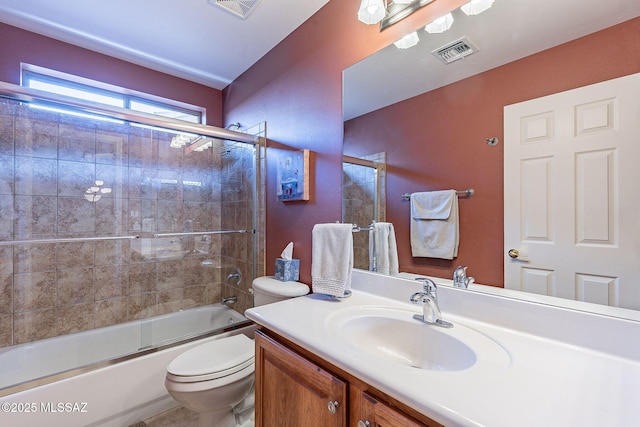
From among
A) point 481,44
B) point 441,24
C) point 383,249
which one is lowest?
point 383,249

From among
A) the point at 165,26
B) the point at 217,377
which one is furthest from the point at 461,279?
the point at 165,26

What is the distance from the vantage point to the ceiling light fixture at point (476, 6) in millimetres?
1031

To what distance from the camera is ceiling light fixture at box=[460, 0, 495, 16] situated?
1031mm

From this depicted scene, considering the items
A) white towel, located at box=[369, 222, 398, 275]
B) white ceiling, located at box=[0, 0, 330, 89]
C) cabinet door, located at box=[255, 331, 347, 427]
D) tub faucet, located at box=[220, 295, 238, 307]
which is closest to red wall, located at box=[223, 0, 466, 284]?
white ceiling, located at box=[0, 0, 330, 89]

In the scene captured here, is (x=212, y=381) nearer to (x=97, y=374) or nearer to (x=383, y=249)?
(x=97, y=374)

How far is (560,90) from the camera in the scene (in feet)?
2.81

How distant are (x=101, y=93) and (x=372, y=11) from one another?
2.25 meters

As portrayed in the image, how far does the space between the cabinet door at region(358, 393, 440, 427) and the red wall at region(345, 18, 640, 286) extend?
612 millimetres

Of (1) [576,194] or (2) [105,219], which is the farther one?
(2) [105,219]

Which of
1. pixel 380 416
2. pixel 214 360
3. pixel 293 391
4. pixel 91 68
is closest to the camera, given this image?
pixel 380 416

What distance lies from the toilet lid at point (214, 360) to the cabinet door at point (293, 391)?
351 millimetres

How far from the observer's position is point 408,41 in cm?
126

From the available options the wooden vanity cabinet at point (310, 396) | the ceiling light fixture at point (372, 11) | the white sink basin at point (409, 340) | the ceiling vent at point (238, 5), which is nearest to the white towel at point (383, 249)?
the white sink basin at point (409, 340)

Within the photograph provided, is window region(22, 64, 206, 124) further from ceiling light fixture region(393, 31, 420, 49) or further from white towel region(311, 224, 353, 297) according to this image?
ceiling light fixture region(393, 31, 420, 49)
